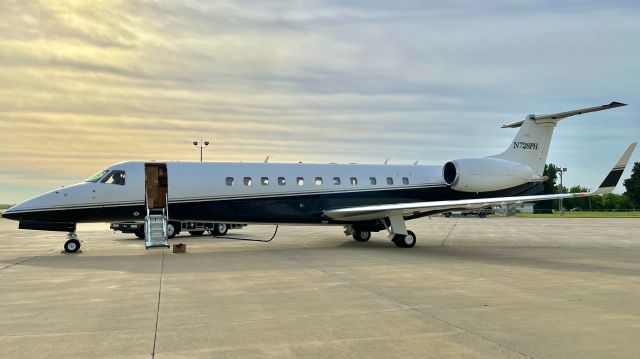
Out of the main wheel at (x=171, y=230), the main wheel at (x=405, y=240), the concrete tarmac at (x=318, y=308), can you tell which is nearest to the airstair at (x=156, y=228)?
the concrete tarmac at (x=318, y=308)

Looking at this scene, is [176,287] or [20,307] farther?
[176,287]

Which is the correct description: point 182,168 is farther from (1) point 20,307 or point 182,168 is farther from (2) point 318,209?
(1) point 20,307

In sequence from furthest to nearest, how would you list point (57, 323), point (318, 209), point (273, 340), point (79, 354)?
1. point (318, 209)
2. point (57, 323)
3. point (273, 340)
4. point (79, 354)

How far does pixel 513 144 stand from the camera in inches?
877

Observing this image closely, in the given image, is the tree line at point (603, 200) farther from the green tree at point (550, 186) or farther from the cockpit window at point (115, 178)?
the cockpit window at point (115, 178)

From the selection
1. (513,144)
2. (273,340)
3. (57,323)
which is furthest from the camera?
(513,144)

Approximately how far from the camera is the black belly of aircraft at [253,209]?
15.8 meters

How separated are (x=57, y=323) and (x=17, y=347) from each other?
110cm

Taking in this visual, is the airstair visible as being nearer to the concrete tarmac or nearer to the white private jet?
the white private jet

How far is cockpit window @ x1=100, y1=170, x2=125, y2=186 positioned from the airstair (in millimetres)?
1235

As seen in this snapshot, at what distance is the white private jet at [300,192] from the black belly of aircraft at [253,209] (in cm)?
3

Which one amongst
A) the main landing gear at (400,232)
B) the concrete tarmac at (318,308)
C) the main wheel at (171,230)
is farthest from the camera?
the main wheel at (171,230)

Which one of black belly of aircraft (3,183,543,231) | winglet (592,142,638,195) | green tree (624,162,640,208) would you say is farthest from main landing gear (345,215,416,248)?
green tree (624,162,640,208)

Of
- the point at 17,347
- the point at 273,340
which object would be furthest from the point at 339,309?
the point at 17,347
